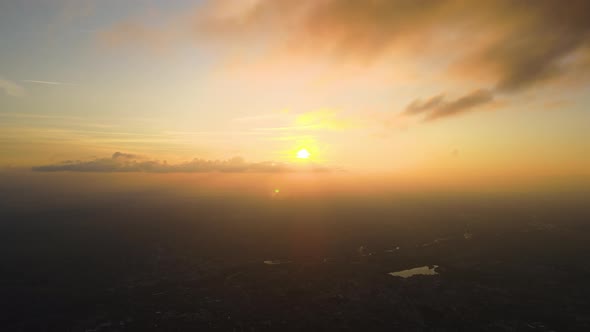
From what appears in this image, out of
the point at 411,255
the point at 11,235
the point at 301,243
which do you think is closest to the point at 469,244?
the point at 411,255

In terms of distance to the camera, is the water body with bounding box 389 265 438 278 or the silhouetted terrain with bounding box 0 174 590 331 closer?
the silhouetted terrain with bounding box 0 174 590 331

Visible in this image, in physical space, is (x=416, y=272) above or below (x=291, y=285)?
below

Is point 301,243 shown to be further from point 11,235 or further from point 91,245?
point 11,235

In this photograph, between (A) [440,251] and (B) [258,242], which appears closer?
(A) [440,251]

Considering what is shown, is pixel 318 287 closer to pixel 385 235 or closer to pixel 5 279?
pixel 385 235

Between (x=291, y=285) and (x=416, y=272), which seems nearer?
(x=291, y=285)

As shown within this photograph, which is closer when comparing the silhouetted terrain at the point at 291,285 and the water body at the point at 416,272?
the silhouetted terrain at the point at 291,285

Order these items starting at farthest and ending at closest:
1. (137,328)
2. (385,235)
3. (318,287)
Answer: (385,235) < (318,287) < (137,328)

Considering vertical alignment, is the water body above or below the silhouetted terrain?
below

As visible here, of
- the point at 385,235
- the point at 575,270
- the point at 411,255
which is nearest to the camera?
the point at 575,270

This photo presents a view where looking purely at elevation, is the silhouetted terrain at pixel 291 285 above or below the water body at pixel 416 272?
above
